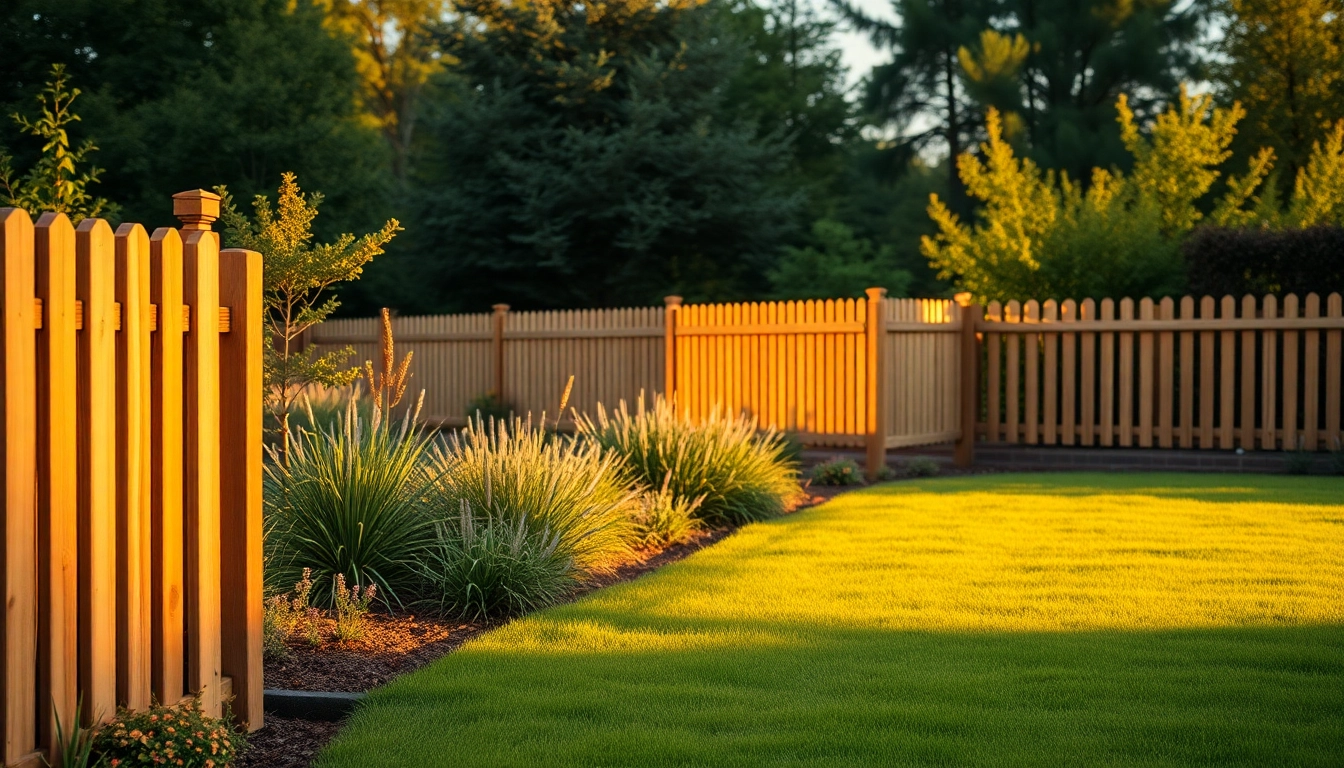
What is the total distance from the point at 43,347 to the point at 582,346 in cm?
1206

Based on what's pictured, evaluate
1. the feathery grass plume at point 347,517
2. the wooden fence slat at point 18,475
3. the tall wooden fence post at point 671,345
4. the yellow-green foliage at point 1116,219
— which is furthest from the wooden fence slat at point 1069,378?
the wooden fence slat at point 18,475

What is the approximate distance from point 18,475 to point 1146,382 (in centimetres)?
1069

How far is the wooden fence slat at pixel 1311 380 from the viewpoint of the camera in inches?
430

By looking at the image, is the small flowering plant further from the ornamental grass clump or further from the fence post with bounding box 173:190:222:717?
the ornamental grass clump

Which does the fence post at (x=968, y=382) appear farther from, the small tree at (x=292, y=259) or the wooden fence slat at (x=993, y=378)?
the small tree at (x=292, y=259)

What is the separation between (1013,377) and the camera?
483 inches

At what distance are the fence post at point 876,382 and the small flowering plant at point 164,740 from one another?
832cm

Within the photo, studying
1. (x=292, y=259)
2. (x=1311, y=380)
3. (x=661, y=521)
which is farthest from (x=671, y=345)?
(x=292, y=259)

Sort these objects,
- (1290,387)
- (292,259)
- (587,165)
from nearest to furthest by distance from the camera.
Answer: (292,259)
(1290,387)
(587,165)

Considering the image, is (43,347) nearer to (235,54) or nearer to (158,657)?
(158,657)

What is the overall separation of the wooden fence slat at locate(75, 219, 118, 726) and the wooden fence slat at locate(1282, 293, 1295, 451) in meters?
10.6

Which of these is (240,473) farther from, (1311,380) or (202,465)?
(1311,380)

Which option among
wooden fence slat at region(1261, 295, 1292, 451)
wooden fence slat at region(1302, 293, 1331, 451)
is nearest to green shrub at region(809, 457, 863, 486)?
wooden fence slat at region(1261, 295, 1292, 451)

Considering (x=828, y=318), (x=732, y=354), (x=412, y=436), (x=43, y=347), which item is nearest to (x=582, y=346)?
(x=732, y=354)
